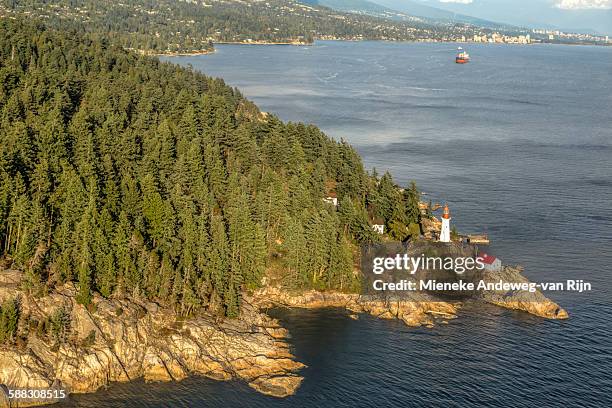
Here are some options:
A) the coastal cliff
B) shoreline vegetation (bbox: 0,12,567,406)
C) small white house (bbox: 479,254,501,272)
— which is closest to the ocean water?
the coastal cliff

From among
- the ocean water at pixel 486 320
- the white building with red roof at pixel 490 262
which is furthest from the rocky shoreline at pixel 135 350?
the white building with red roof at pixel 490 262

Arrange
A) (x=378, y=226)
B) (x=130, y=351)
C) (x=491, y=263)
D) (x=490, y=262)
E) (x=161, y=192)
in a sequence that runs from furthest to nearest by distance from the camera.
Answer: (x=378, y=226), (x=490, y=262), (x=491, y=263), (x=161, y=192), (x=130, y=351)

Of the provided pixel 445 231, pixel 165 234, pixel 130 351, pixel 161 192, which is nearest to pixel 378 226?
pixel 445 231

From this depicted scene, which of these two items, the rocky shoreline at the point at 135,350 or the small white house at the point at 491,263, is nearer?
the rocky shoreline at the point at 135,350

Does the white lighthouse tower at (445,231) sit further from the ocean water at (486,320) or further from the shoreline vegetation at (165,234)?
the ocean water at (486,320)

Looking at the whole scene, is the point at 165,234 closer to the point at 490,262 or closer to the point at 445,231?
the point at 445,231

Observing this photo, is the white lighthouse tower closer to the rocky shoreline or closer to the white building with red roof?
the white building with red roof

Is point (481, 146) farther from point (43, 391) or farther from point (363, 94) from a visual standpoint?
point (43, 391)
